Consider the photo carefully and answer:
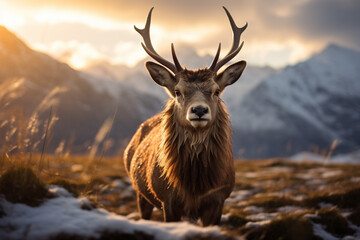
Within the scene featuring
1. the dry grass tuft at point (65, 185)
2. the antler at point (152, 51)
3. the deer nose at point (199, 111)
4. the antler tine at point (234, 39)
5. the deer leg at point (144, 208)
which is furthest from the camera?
the deer leg at point (144, 208)

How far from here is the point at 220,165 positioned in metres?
4.75

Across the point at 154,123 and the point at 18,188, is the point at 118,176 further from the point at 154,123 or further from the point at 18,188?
the point at 18,188

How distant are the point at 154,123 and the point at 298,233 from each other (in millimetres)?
3858

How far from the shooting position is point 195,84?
15.9ft

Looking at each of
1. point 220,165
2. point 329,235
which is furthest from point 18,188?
point 329,235

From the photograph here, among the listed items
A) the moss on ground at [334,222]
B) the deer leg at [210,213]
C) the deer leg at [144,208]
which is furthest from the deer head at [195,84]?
the moss on ground at [334,222]

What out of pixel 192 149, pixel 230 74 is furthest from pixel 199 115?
pixel 230 74

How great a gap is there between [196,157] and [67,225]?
2500mm

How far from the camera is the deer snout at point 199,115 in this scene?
13.9 ft

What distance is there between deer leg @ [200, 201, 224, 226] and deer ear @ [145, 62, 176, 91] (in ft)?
7.49

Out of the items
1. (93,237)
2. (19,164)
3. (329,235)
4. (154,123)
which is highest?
(154,123)

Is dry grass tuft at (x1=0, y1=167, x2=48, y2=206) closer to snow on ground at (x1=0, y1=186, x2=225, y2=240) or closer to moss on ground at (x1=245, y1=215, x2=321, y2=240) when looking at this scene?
snow on ground at (x1=0, y1=186, x2=225, y2=240)

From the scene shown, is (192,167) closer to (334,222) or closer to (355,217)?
(334,222)

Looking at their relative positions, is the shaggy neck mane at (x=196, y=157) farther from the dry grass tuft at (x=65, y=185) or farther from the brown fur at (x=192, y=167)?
the dry grass tuft at (x=65, y=185)
